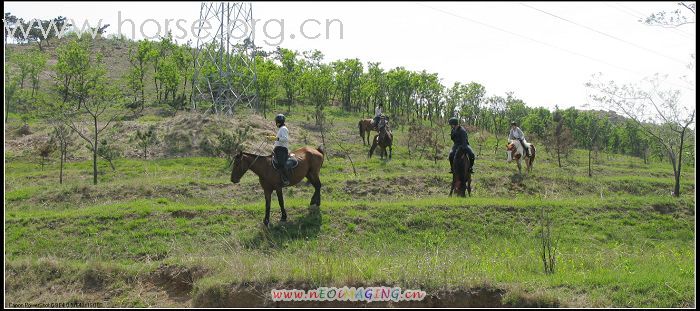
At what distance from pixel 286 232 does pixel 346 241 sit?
1447 millimetres

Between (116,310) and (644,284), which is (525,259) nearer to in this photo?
(644,284)

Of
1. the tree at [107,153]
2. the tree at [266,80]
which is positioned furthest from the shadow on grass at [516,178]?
the tree at [266,80]

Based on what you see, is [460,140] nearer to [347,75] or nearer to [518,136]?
[518,136]

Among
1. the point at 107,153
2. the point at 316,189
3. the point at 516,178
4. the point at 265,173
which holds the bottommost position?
the point at 516,178

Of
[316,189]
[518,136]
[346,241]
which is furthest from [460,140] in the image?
[518,136]

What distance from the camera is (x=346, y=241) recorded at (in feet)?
43.2

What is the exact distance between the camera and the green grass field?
9.05 metres

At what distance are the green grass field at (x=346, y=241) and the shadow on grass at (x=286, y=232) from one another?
0.16ft

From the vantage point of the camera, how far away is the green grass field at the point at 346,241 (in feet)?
29.7

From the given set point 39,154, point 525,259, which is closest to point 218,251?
point 525,259

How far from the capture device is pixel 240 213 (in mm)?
14844

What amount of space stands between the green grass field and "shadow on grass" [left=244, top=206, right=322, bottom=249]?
48 mm

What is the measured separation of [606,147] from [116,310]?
2426 inches

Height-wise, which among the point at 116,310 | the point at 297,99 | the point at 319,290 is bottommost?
the point at 116,310
